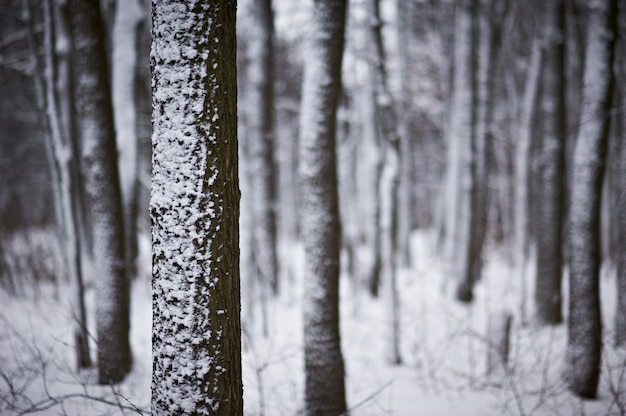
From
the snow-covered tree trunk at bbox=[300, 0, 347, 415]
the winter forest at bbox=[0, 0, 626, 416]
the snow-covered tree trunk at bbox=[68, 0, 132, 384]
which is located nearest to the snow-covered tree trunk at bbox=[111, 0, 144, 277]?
the winter forest at bbox=[0, 0, 626, 416]

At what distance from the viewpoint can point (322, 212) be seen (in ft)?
13.6

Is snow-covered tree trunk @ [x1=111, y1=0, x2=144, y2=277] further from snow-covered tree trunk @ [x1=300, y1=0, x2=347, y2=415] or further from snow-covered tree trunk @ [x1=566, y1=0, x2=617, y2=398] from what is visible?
snow-covered tree trunk @ [x1=566, y1=0, x2=617, y2=398]

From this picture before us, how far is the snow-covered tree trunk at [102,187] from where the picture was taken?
184 inches

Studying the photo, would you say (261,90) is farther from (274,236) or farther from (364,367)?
(364,367)

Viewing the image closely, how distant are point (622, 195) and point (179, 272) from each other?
7.34 meters

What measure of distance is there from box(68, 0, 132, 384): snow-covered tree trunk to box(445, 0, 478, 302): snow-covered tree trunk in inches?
291

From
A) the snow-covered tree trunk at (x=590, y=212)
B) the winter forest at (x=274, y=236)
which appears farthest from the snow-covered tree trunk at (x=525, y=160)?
the snow-covered tree trunk at (x=590, y=212)

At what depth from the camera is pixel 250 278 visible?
6.98 meters

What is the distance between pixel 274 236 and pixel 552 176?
5818 mm

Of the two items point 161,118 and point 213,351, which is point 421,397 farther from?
point 161,118

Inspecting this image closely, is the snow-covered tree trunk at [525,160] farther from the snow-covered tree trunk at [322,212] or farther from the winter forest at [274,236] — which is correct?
the snow-covered tree trunk at [322,212]

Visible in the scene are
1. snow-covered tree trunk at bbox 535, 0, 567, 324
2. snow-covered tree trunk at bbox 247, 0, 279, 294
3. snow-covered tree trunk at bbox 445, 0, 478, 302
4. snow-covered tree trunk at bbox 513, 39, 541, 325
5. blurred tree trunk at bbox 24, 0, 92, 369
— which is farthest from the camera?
snow-covered tree trunk at bbox 445, 0, 478, 302

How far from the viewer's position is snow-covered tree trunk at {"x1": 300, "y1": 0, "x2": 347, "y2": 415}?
4.09m

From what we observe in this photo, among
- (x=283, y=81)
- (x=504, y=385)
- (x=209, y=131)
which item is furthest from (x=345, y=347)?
(x=283, y=81)
